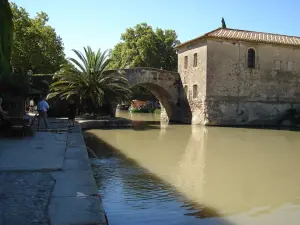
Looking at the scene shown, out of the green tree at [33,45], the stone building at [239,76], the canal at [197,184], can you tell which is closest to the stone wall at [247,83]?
the stone building at [239,76]

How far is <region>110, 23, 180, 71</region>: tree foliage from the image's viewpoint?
138ft

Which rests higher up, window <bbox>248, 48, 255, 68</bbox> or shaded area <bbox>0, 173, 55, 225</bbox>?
window <bbox>248, 48, 255, 68</bbox>

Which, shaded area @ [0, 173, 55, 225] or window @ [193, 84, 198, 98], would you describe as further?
window @ [193, 84, 198, 98]

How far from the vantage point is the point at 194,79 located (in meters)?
26.8

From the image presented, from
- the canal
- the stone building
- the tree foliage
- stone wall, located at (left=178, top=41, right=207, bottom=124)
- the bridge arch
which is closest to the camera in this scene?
the canal

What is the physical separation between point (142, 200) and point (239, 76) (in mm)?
21487

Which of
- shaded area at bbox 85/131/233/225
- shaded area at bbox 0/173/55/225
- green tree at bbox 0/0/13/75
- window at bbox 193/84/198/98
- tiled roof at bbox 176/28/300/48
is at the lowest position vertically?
shaded area at bbox 85/131/233/225

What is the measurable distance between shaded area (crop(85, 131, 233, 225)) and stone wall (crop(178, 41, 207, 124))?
17.1 meters

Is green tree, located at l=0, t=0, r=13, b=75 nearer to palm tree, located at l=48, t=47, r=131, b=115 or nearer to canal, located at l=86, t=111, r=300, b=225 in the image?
canal, located at l=86, t=111, r=300, b=225

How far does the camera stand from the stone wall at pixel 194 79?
25734 millimetres

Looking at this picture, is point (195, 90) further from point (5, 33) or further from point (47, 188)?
point (5, 33)

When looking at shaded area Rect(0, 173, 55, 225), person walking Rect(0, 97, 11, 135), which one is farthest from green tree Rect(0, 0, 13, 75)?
person walking Rect(0, 97, 11, 135)

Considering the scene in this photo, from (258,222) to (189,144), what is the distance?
31.0ft

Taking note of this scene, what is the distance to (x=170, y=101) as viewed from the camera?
2911 cm
